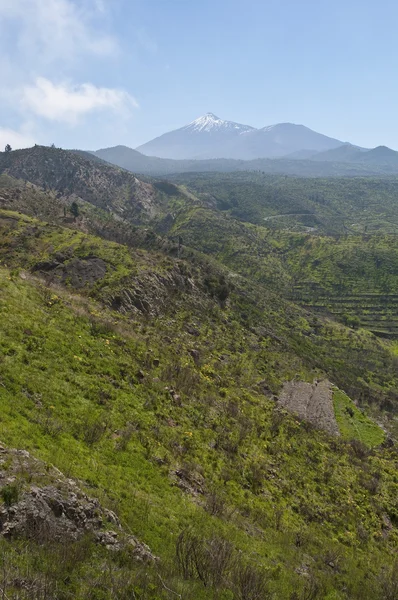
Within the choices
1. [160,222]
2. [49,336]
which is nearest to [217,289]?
[49,336]

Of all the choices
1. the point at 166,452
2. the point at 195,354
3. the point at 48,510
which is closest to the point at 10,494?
the point at 48,510

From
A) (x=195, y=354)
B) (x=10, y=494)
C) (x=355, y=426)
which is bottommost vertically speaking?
(x=355, y=426)

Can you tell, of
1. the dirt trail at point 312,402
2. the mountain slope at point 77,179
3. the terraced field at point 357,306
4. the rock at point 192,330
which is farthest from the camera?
the mountain slope at point 77,179

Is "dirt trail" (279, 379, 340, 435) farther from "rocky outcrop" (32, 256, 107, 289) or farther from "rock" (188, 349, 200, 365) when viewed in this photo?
"rocky outcrop" (32, 256, 107, 289)

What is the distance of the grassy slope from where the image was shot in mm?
12414

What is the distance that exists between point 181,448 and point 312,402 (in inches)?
816

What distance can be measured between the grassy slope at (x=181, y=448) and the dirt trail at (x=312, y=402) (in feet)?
8.19

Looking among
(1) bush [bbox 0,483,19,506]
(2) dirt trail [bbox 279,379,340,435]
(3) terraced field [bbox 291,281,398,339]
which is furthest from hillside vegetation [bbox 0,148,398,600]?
(3) terraced field [bbox 291,281,398,339]

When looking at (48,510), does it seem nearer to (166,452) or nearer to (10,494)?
(10,494)

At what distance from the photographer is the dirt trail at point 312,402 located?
100 ft

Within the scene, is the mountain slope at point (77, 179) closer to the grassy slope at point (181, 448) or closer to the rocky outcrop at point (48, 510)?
the grassy slope at point (181, 448)

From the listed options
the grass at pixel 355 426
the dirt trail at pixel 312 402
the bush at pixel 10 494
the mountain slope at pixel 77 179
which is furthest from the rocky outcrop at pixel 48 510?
the mountain slope at pixel 77 179

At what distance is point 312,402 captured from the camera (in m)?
34.6

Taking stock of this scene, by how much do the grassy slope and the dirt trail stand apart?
2.50 meters
